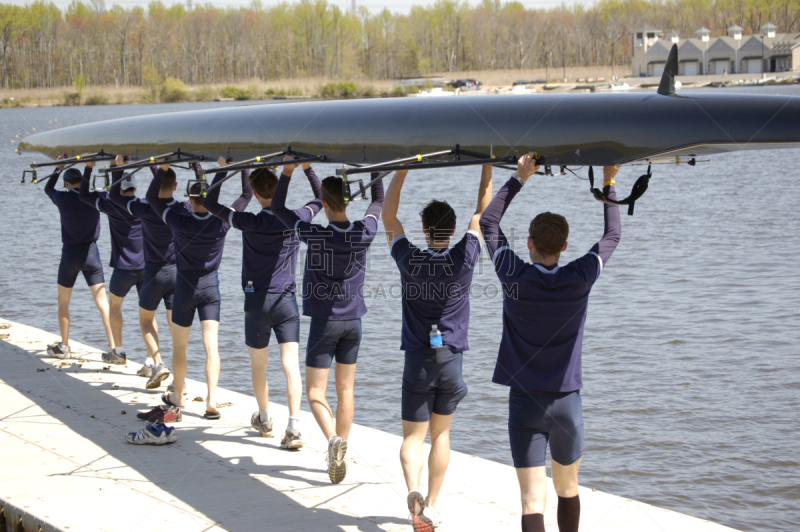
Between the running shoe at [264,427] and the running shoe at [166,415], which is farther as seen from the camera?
the running shoe at [166,415]

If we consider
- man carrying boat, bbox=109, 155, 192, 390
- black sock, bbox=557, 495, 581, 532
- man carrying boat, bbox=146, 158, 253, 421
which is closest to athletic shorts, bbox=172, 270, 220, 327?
man carrying boat, bbox=146, 158, 253, 421

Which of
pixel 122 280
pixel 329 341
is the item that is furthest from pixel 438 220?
pixel 122 280

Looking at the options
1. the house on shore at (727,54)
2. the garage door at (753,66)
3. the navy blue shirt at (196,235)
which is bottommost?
the navy blue shirt at (196,235)

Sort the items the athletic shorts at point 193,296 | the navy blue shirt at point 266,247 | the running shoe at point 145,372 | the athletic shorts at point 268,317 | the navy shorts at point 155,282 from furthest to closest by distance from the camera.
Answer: the running shoe at point 145,372 < the navy shorts at point 155,282 < the athletic shorts at point 193,296 < the athletic shorts at point 268,317 < the navy blue shirt at point 266,247

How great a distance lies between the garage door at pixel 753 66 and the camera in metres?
77.7

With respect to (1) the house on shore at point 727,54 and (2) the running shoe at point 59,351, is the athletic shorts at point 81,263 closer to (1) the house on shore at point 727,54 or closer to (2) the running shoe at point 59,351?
(2) the running shoe at point 59,351

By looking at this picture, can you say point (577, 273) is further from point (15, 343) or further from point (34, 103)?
point (34, 103)

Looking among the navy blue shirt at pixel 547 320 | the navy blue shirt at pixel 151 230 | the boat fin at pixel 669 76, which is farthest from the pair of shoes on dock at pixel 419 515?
Result: the navy blue shirt at pixel 151 230

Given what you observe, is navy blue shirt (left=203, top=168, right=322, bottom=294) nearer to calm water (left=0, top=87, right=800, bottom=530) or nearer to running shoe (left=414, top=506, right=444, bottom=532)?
running shoe (left=414, top=506, right=444, bottom=532)

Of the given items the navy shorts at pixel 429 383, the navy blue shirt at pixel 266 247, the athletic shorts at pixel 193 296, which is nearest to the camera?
the navy shorts at pixel 429 383

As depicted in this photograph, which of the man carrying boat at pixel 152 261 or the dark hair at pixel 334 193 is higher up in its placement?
the dark hair at pixel 334 193

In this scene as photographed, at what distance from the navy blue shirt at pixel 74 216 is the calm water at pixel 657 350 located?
2138 mm

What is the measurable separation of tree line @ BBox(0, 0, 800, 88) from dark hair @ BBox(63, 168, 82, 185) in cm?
6862

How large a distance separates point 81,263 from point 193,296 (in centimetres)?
249
